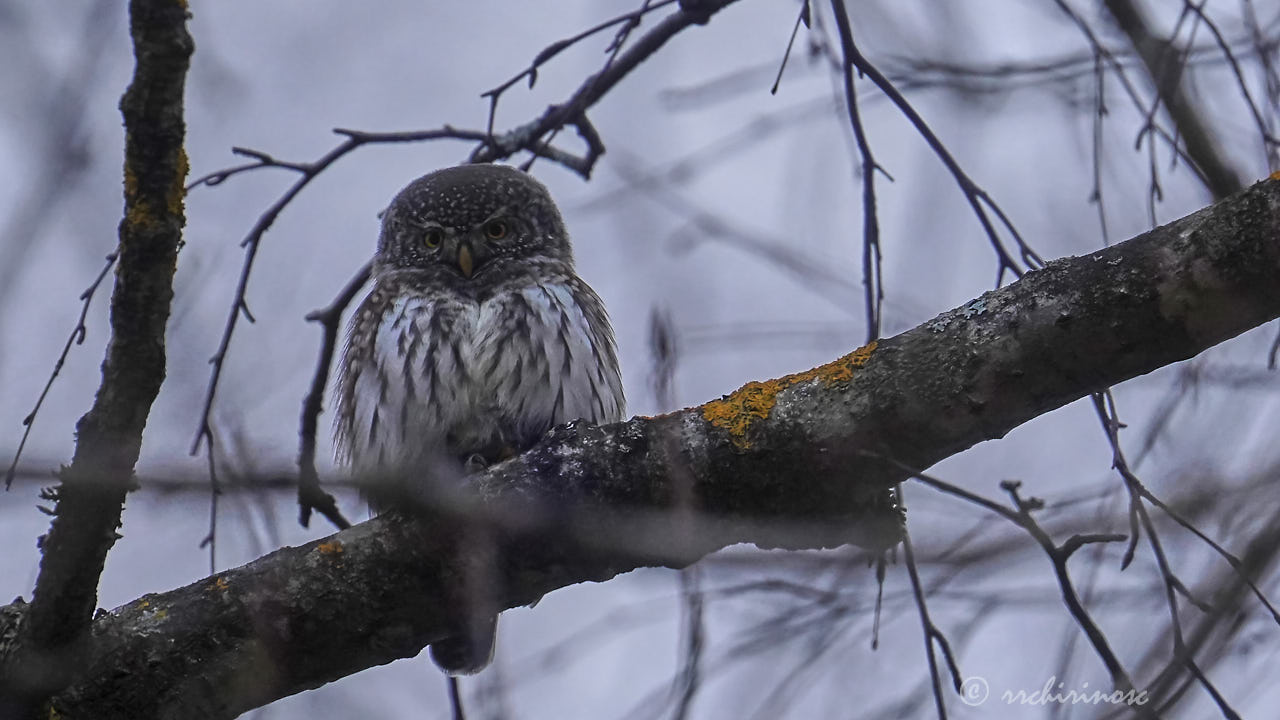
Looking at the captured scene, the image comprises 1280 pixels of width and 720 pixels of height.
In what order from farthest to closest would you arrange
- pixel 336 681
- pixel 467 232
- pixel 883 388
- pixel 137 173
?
pixel 467 232 → pixel 336 681 → pixel 883 388 → pixel 137 173

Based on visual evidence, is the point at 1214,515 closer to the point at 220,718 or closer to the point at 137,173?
the point at 137,173

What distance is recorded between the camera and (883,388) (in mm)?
3406

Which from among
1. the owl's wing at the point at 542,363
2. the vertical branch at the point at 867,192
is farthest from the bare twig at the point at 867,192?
the owl's wing at the point at 542,363

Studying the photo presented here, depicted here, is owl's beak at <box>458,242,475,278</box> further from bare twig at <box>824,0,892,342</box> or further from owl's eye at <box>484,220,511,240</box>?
bare twig at <box>824,0,892,342</box>

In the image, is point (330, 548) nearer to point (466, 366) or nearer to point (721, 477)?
point (721, 477)

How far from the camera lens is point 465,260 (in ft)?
19.1

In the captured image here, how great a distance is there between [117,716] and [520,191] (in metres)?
3.48

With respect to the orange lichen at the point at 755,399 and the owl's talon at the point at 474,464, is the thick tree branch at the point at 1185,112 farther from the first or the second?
the owl's talon at the point at 474,464

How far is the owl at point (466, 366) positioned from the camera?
491 cm

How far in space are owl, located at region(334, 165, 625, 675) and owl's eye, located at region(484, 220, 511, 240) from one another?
0.13 m

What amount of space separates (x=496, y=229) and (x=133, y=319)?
3329 millimetres

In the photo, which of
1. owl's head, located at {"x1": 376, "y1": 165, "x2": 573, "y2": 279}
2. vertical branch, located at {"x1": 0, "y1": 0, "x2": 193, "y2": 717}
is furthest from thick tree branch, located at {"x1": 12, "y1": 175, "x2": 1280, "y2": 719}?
owl's head, located at {"x1": 376, "y1": 165, "x2": 573, "y2": 279}

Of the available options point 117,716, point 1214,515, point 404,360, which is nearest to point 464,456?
point 404,360

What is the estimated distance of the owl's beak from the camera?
5777 mm
